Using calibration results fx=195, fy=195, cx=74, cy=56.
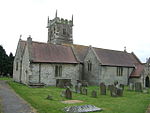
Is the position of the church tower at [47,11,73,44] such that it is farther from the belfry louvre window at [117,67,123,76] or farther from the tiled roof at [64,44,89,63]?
A: the belfry louvre window at [117,67,123,76]

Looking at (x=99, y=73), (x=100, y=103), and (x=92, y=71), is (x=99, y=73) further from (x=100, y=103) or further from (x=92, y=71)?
(x=100, y=103)

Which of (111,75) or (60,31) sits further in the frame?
(60,31)

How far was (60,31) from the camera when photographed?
57875 millimetres

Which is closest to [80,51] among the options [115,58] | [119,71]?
[115,58]

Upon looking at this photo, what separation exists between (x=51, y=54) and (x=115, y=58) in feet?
39.6

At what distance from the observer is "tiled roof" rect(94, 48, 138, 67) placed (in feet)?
109

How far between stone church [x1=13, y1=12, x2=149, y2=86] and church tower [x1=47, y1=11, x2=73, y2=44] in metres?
19.9

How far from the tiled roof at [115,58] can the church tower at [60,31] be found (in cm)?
2254

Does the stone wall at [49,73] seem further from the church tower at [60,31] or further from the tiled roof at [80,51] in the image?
the church tower at [60,31]

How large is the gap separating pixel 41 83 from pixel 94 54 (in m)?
10.5

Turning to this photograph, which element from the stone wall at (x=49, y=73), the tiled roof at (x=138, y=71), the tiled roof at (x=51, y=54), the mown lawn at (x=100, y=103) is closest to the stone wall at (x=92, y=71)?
the stone wall at (x=49, y=73)

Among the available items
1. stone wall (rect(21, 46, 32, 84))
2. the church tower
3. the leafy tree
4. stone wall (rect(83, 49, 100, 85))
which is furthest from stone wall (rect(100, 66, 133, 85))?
the leafy tree

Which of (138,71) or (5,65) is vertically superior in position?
(5,65)

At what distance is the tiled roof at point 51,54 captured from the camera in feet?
95.9
